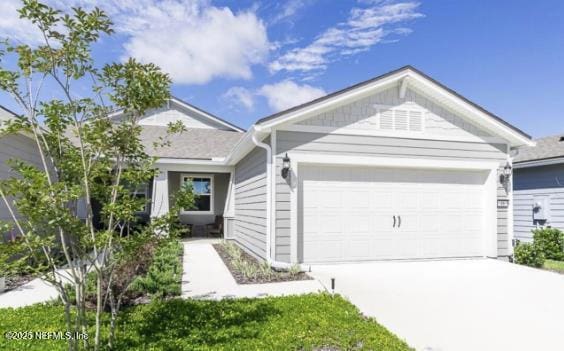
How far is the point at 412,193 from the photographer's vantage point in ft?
28.2

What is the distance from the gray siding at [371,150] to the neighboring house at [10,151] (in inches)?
216

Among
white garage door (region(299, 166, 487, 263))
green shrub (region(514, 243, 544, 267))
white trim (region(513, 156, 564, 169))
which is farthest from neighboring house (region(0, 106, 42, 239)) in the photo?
white trim (region(513, 156, 564, 169))

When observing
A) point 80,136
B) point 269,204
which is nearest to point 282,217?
point 269,204

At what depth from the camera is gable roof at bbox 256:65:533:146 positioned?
24.4ft

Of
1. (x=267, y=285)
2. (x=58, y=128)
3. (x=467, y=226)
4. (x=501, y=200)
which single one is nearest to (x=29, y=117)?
(x=58, y=128)

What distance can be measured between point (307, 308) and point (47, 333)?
316 centimetres

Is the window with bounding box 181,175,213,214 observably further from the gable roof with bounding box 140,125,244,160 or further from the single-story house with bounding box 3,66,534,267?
the single-story house with bounding box 3,66,534,267

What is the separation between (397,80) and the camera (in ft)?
26.9

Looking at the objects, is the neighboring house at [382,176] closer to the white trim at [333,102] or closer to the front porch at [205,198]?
the white trim at [333,102]

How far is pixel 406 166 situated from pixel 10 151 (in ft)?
31.1

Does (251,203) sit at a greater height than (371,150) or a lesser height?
lesser

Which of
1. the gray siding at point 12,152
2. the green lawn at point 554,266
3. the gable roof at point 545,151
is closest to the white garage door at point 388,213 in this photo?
the green lawn at point 554,266

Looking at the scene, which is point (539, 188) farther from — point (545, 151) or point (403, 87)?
Result: point (403, 87)

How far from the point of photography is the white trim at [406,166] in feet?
24.9
